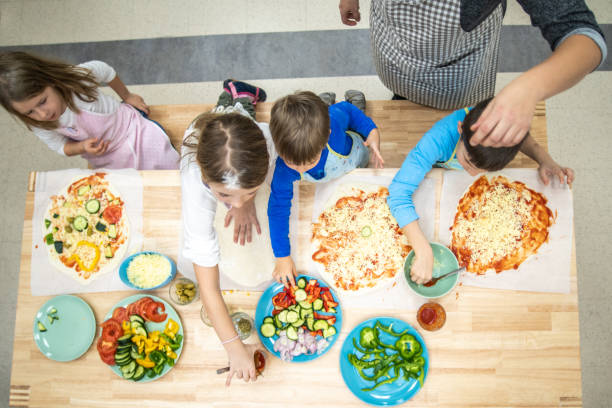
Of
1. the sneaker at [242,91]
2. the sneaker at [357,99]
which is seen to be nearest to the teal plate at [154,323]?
the sneaker at [242,91]

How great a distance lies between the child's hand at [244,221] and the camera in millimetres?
1504

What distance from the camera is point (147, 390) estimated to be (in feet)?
4.61

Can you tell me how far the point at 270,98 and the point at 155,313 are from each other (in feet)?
5.97

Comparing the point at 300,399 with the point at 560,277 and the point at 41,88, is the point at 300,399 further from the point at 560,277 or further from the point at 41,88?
the point at 41,88

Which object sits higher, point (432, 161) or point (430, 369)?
point (432, 161)

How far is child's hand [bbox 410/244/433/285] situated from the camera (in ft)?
4.32

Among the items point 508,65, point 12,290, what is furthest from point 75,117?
point 508,65

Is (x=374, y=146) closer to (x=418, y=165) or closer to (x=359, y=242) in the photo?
(x=418, y=165)

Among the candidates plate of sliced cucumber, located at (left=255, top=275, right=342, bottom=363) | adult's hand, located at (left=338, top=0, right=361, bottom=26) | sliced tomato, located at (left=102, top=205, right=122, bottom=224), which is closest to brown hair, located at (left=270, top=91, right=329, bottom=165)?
plate of sliced cucumber, located at (left=255, top=275, right=342, bottom=363)

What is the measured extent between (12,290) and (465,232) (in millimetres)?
3135

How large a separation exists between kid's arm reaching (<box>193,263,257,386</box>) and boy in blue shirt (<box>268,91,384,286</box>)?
0.81ft

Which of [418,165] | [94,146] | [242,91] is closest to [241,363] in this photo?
[418,165]

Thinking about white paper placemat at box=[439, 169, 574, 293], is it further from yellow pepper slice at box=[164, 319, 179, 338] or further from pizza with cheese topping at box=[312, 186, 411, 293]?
yellow pepper slice at box=[164, 319, 179, 338]

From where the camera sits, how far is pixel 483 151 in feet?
4.07
